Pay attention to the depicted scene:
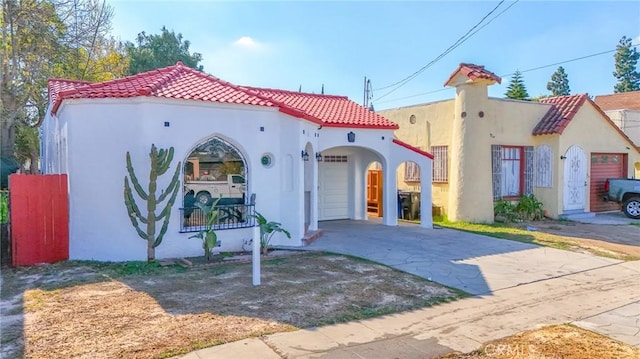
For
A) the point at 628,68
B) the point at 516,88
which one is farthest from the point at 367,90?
the point at 628,68

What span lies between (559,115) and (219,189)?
50.6 feet

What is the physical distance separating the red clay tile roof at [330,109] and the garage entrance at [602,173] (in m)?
11.0

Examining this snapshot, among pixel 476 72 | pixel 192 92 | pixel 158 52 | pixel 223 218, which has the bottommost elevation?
pixel 223 218

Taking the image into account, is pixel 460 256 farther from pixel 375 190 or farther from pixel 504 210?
pixel 375 190

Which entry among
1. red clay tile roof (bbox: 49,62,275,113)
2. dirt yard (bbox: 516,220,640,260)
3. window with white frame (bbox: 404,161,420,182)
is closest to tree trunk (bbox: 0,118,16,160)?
red clay tile roof (bbox: 49,62,275,113)

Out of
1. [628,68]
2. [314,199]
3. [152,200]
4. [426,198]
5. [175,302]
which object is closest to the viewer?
[175,302]

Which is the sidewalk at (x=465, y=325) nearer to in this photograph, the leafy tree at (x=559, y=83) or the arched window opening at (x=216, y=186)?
the arched window opening at (x=216, y=186)

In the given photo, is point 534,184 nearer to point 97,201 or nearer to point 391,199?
point 391,199

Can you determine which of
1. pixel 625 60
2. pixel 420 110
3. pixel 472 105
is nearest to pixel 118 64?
pixel 420 110

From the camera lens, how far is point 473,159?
652 inches

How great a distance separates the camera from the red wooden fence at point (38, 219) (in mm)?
9648

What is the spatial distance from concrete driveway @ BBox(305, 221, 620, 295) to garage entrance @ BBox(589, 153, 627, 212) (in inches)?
382

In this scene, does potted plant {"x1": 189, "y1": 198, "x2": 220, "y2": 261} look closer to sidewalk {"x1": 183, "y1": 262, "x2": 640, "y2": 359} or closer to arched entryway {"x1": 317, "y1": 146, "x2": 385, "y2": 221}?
sidewalk {"x1": 183, "y1": 262, "x2": 640, "y2": 359}

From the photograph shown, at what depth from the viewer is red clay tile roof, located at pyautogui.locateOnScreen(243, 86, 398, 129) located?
14339 mm
